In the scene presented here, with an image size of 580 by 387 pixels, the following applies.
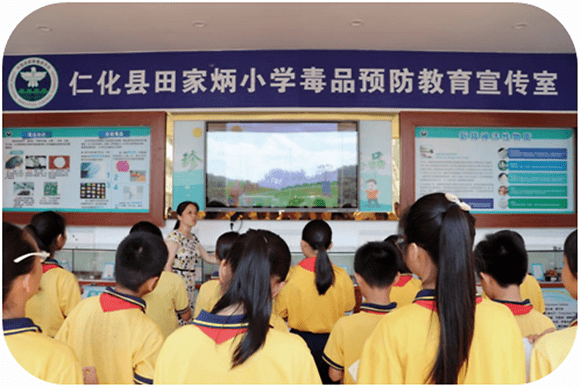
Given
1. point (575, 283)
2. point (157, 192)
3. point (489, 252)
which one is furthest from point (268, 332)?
point (157, 192)

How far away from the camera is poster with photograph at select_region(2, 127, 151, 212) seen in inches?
153

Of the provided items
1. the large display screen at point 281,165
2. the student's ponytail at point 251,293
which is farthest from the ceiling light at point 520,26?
the student's ponytail at point 251,293

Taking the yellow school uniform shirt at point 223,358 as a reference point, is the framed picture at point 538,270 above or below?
below

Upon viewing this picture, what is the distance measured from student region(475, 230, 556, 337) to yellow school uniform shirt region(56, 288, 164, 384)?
1181mm

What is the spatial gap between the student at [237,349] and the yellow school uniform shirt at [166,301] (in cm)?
115

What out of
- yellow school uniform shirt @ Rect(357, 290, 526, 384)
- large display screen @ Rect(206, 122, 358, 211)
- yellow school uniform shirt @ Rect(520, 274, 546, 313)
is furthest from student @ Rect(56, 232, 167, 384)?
large display screen @ Rect(206, 122, 358, 211)

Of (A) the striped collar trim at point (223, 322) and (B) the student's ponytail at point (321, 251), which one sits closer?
(A) the striped collar trim at point (223, 322)

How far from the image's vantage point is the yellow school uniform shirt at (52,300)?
6.62 ft

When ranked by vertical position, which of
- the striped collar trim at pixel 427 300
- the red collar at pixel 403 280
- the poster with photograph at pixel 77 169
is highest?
the poster with photograph at pixel 77 169

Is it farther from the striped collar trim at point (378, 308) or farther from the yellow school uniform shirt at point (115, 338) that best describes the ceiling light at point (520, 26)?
the yellow school uniform shirt at point (115, 338)

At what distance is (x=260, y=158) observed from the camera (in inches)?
153

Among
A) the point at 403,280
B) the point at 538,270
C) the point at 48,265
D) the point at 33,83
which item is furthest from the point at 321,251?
the point at 33,83

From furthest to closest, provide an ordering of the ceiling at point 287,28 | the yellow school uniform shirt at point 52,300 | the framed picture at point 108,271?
the framed picture at point 108,271
the ceiling at point 287,28
the yellow school uniform shirt at point 52,300

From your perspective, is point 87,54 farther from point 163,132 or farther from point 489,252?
point 489,252
